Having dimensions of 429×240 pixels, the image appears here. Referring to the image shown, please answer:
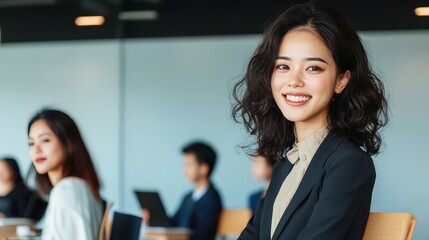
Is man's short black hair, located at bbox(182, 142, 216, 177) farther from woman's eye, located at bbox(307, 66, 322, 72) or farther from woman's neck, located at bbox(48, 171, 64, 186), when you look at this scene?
woman's eye, located at bbox(307, 66, 322, 72)

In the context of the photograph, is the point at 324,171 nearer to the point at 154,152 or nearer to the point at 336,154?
the point at 336,154

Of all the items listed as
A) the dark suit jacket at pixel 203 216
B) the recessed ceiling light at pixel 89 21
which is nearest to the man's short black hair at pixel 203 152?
the dark suit jacket at pixel 203 216

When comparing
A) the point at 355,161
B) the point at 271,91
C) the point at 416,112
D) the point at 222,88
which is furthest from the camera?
the point at 222,88

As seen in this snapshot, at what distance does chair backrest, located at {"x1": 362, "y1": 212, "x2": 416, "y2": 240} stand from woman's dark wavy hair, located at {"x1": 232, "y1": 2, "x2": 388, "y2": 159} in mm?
162

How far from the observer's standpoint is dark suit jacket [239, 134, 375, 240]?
1855 mm

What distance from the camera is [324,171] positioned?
192 centimetres

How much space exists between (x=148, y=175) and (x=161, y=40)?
115 centimetres

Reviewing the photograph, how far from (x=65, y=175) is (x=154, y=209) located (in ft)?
8.40

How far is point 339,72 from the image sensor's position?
204cm

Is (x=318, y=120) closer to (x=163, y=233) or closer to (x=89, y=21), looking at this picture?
(x=163, y=233)

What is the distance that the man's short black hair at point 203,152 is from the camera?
22.6 feet

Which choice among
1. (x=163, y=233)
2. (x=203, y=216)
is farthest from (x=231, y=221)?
(x=163, y=233)

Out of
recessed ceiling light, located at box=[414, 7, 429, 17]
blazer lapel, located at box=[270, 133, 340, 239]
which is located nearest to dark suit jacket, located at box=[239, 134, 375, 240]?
blazer lapel, located at box=[270, 133, 340, 239]

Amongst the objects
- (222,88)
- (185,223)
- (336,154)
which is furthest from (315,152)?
(222,88)
